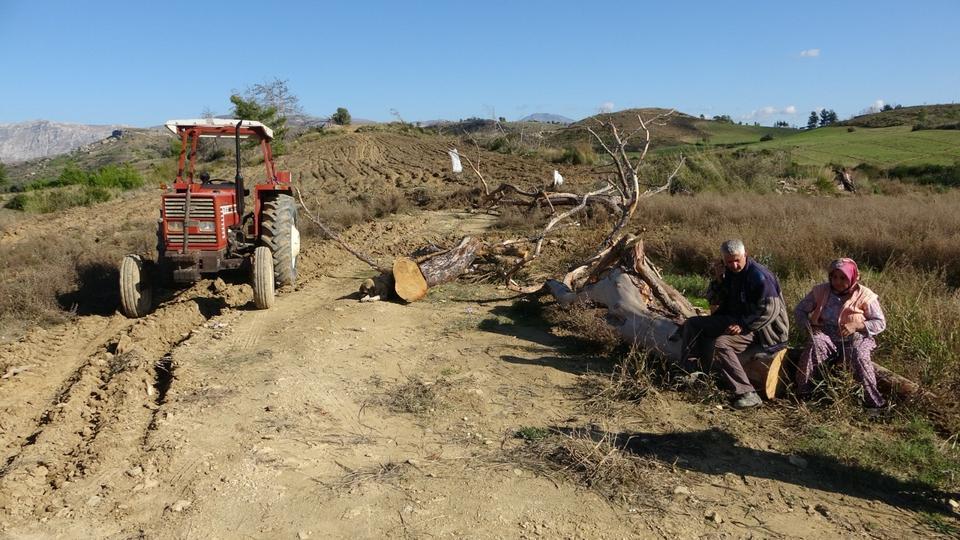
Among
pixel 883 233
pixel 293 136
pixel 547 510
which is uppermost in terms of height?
pixel 293 136

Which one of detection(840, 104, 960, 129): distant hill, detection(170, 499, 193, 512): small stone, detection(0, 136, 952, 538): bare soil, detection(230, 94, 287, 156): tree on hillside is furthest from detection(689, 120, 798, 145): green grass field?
detection(170, 499, 193, 512): small stone

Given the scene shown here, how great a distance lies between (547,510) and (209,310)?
5.86 metres

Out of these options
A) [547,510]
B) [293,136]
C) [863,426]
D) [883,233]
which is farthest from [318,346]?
[293,136]

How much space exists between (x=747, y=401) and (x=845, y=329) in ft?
2.94

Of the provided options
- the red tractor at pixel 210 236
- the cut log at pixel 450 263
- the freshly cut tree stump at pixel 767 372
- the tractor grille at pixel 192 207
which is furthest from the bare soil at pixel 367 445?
the cut log at pixel 450 263

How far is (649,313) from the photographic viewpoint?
6.05 metres

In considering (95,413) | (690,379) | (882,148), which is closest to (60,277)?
(95,413)

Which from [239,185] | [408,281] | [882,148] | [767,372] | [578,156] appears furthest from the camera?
[882,148]

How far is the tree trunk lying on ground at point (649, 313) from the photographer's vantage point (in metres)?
4.94

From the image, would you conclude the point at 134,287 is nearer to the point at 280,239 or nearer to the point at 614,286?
the point at 280,239

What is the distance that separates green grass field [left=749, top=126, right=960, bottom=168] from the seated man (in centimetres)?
2115

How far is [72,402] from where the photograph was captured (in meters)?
4.95

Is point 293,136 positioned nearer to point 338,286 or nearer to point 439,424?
point 338,286

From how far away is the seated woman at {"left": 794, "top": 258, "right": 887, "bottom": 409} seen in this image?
4.62m
